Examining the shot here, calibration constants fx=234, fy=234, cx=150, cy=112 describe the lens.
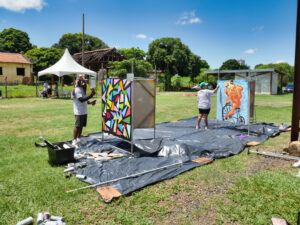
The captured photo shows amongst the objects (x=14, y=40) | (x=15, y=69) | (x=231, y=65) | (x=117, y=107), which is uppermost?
(x=14, y=40)

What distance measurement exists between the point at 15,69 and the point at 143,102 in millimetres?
36286

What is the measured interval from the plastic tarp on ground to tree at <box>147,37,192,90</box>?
3445 cm

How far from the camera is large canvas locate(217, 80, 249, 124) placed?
7613 mm

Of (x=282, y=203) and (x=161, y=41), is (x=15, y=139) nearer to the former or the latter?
(x=282, y=203)

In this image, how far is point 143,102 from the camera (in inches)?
237

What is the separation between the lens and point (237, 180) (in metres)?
4.11

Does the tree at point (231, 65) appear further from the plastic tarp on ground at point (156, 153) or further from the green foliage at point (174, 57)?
the plastic tarp on ground at point (156, 153)

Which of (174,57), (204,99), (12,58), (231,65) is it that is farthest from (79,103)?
(231,65)

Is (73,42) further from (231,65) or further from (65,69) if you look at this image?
(65,69)

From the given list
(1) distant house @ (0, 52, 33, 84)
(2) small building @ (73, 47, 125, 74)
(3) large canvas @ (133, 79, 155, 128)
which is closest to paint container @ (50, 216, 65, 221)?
(3) large canvas @ (133, 79, 155, 128)

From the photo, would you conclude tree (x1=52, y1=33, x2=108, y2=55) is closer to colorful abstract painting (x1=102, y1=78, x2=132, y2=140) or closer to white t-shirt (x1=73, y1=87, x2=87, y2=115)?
colorful abstract painting (x1=102, y1=78, x2=132, y2=140)

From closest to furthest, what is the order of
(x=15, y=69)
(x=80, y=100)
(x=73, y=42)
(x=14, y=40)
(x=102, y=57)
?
(x=80, y=100), (x=102, y=57), (x=15, y=69), (x=14, y=40), (x=73, y=42)

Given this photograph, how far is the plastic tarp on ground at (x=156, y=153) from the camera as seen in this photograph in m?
4.04

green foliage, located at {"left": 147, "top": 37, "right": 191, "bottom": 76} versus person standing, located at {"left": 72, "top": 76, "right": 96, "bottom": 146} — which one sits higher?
green foliage, located at {"left": 147, "top": 37, "right": 191, "bottom": 76}
